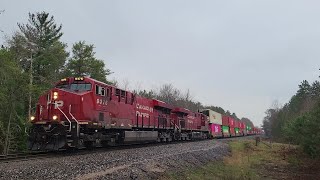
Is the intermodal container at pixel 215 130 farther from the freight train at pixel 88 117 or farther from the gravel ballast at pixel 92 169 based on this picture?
the gravel ballast at pixel 92 169

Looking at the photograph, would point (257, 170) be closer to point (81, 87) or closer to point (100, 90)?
point (100, 90)

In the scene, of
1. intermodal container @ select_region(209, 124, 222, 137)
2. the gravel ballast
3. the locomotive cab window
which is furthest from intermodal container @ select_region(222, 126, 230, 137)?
the gravel ballast

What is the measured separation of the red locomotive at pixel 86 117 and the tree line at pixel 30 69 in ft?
26.0

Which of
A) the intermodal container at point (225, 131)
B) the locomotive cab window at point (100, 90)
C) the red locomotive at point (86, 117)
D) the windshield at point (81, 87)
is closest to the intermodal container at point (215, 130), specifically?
the intermodal container at point (225, 131)

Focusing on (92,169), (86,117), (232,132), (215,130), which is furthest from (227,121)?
(92,169)

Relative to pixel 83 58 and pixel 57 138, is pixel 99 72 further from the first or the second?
pixel 57 138

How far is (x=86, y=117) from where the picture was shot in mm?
18828

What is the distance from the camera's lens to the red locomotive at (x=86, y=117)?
58.6ft

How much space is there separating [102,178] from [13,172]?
2685mm

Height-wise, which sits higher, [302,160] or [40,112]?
[40,112]

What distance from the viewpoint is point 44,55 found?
Answer: 42844 millimetres

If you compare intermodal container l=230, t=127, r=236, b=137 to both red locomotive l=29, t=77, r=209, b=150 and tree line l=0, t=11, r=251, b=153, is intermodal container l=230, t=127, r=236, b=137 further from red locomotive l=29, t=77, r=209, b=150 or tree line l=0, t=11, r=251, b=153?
red locomotive l=29, t=77, r=209, b=150

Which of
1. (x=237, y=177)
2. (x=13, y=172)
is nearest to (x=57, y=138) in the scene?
(x=13, y=172)

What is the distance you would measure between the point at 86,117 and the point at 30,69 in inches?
885
